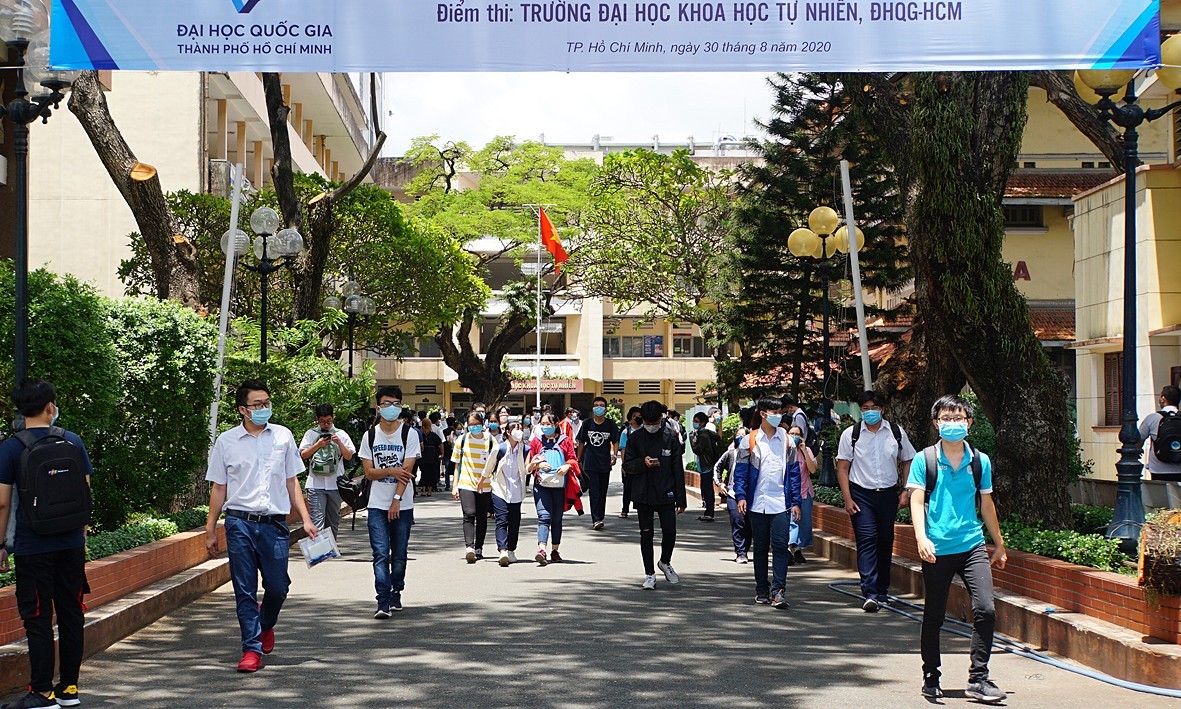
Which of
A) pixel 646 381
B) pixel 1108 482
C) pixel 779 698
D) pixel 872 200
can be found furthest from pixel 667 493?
pixel 646 381

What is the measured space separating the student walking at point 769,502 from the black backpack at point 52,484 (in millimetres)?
6210

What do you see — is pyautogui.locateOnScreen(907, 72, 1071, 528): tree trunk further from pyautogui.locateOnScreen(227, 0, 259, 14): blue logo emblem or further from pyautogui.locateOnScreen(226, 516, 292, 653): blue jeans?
pyautogui.locateOnScreen(226, 516, 292, 653): blue jeans

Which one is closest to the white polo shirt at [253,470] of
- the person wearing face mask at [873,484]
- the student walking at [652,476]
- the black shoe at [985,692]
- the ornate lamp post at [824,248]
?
the black shoe at [985,692]

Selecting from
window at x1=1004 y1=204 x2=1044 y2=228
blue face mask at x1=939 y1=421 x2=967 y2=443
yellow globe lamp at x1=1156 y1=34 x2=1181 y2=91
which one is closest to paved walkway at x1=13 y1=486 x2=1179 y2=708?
blue face mask at x1=939 y1=421 x2=967 y2=443

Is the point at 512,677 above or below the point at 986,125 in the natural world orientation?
below

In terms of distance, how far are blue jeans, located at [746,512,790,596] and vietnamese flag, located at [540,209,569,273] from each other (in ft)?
102

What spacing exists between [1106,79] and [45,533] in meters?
8.11

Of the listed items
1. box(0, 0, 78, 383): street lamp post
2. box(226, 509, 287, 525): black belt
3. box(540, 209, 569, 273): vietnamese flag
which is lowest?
box(226, 509, 287, 525): black belt

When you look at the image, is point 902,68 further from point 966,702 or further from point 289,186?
point 289,186

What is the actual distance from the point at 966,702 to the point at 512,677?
2.70 metres

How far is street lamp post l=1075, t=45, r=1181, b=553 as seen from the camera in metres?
10.4

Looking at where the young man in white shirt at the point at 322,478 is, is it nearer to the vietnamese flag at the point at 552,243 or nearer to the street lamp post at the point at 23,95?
the street lamp post at the point at 23,95

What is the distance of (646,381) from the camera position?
251 ft

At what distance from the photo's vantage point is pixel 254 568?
9.37 meters
